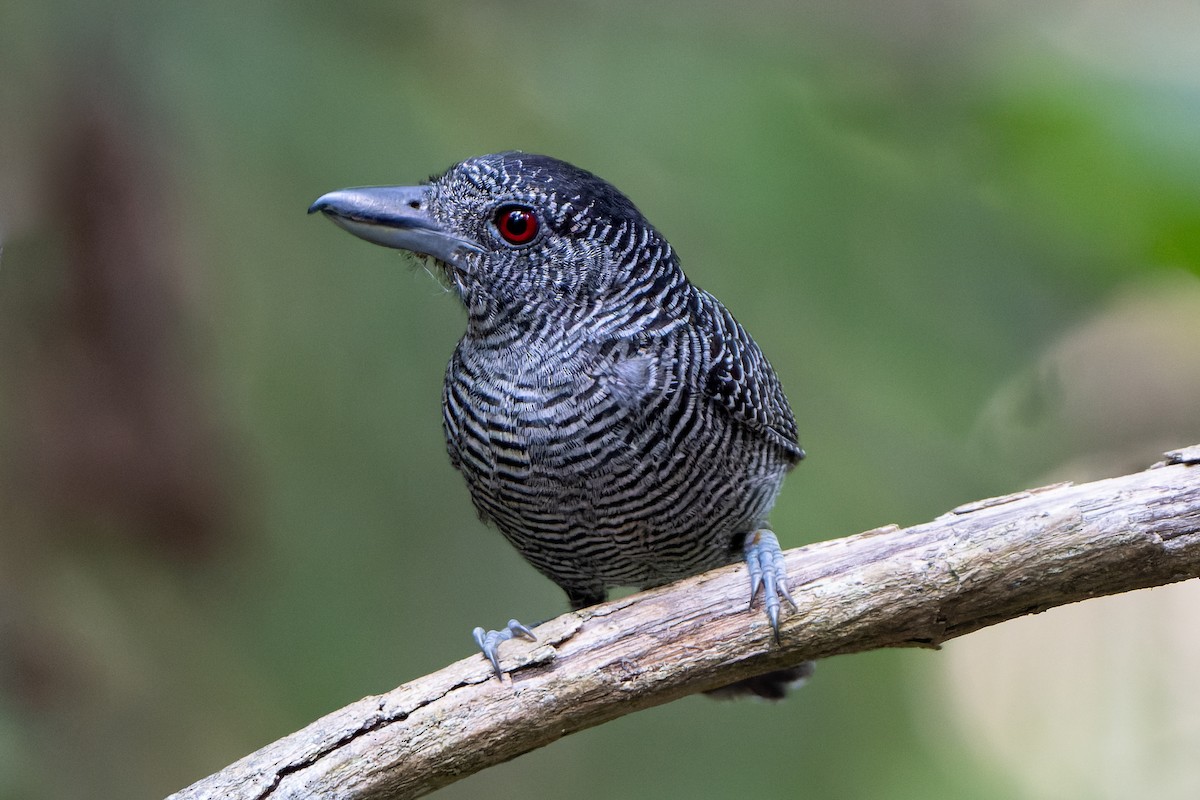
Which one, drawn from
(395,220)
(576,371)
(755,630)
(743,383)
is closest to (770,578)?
(755,630)

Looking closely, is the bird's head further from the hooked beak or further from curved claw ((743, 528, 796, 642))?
curved claw ((743, 528, 796, 642))

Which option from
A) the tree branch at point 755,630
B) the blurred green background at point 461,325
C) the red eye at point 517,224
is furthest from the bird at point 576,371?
the blurred green background at point 461,325

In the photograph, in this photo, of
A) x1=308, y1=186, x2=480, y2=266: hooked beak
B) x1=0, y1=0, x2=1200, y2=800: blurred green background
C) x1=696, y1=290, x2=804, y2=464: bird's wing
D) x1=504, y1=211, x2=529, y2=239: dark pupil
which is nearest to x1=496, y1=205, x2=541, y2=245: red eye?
x1=504, y1=211, x2=529, y2=239: dark pupil

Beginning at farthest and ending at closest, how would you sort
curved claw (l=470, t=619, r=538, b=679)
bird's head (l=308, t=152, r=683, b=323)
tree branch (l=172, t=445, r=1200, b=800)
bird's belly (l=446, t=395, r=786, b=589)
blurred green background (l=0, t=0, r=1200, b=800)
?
blurred green background (l=0, t=0, r=1200, b=800), bird's head (l=308, t=152, r=683, b=323), bird's belly (l=446, t=395, r=786, b=589), curved claw (l=470, t=619, r=538, b=679), tree branch (l=172, t=445, r=1200, b=800)

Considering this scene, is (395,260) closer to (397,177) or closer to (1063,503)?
(397,177)

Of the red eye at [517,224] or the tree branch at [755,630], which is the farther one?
the red eye at [517,224]

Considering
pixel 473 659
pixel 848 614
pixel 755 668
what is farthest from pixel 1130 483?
pixel 473 659

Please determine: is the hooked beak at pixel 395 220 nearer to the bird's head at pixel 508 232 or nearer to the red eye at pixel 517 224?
the bird's head at pixel 508 232
